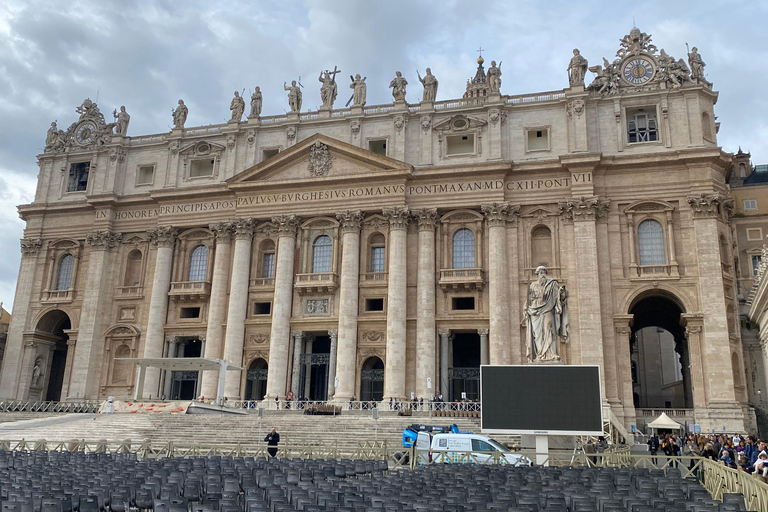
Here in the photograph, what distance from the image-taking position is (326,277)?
48.1 metres

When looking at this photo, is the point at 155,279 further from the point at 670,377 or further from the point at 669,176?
the point at 670,377

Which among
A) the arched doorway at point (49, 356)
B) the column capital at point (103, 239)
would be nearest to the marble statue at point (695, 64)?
the column capital at point (103, 239)

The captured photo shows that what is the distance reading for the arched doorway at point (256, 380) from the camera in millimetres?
48844

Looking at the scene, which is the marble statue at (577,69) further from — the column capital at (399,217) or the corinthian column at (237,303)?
the corinthian column at (237,303)

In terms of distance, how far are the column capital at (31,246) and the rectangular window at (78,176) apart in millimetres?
4932

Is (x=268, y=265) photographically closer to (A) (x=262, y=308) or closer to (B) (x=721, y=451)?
(A) (x=262, y=308)

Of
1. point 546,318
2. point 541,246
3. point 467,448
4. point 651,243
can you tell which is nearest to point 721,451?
point 546,318

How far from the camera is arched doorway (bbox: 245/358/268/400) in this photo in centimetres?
4884

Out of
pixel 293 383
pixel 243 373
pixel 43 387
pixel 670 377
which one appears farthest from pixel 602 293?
pixel 43 387

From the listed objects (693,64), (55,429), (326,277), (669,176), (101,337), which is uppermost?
(693,64)

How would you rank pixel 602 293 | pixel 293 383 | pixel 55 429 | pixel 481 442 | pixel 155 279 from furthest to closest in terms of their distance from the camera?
pixel 155 279 < pixel 293 383 < pixel 602 293 < pixel 55 429 < pixel 481 442

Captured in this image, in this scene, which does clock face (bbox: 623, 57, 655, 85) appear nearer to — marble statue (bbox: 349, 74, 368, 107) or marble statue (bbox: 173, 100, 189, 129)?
marble statue (bbox: 349, 74, 368, 107)

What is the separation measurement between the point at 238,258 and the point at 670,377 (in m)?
43.8

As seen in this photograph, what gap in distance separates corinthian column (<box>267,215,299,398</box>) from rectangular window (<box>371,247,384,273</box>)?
5.68m
